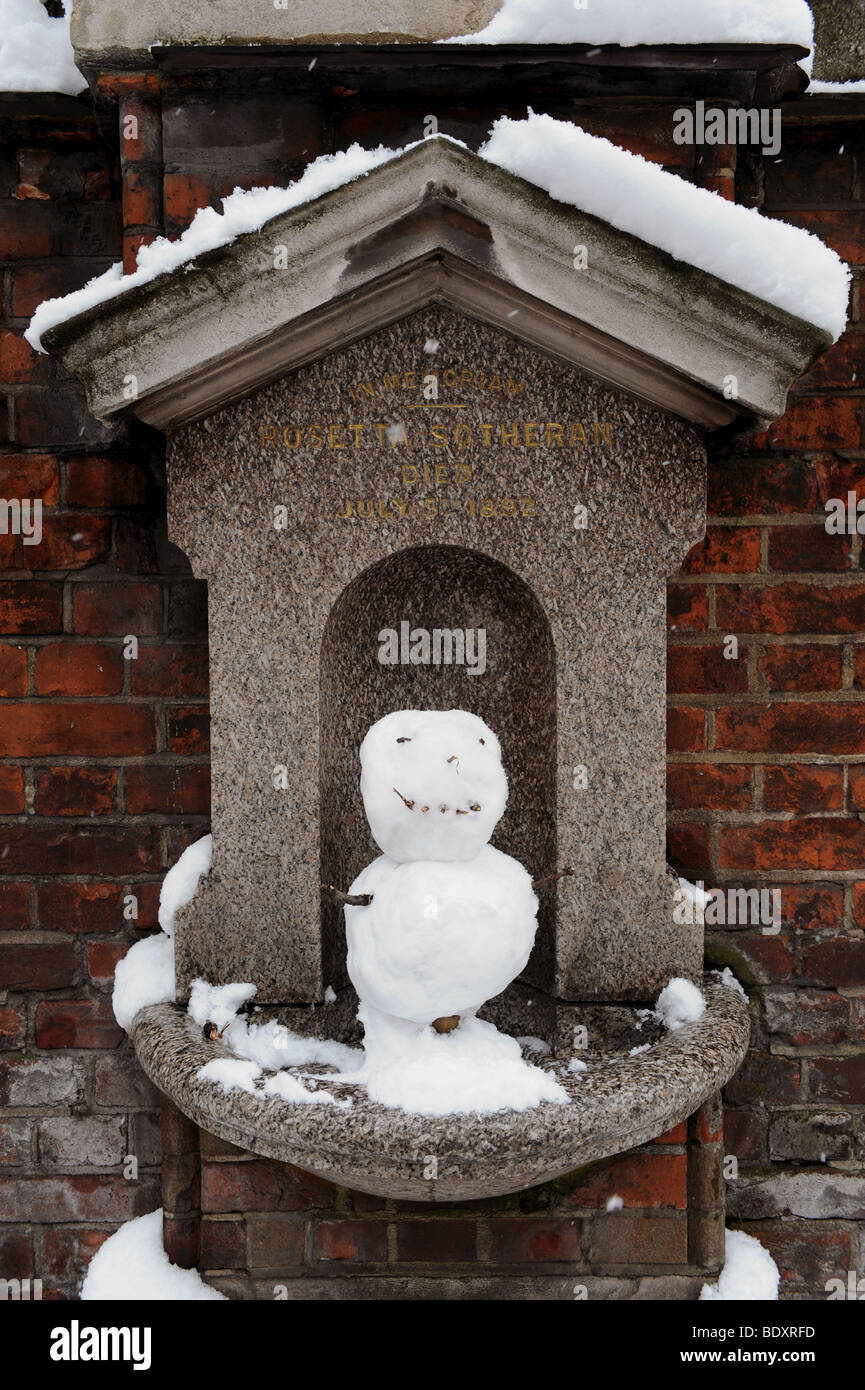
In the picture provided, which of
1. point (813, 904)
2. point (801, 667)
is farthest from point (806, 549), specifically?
point (813, 904)

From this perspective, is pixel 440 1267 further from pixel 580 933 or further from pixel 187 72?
pixel 187 72

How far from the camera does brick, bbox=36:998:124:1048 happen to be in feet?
6.33

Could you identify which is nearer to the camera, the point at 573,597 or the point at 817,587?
the point at 573,597

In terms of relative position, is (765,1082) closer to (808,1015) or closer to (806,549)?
(808,1015)

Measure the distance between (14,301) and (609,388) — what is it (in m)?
1.14

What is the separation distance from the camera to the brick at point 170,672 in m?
1.91

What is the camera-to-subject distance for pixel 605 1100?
4.58 ft

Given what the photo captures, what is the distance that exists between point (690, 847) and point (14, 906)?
1276 mm

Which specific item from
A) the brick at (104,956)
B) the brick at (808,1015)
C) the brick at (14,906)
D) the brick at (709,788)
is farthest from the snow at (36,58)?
the brick at (808,1015)

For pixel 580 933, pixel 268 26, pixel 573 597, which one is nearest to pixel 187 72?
pixel 268 26

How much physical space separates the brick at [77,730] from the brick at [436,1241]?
3.19 ft

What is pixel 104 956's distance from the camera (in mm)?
1922

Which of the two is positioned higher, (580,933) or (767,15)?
(767,15)

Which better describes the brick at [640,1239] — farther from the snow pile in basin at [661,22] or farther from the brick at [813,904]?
the snow pile in basin at [661,22]
